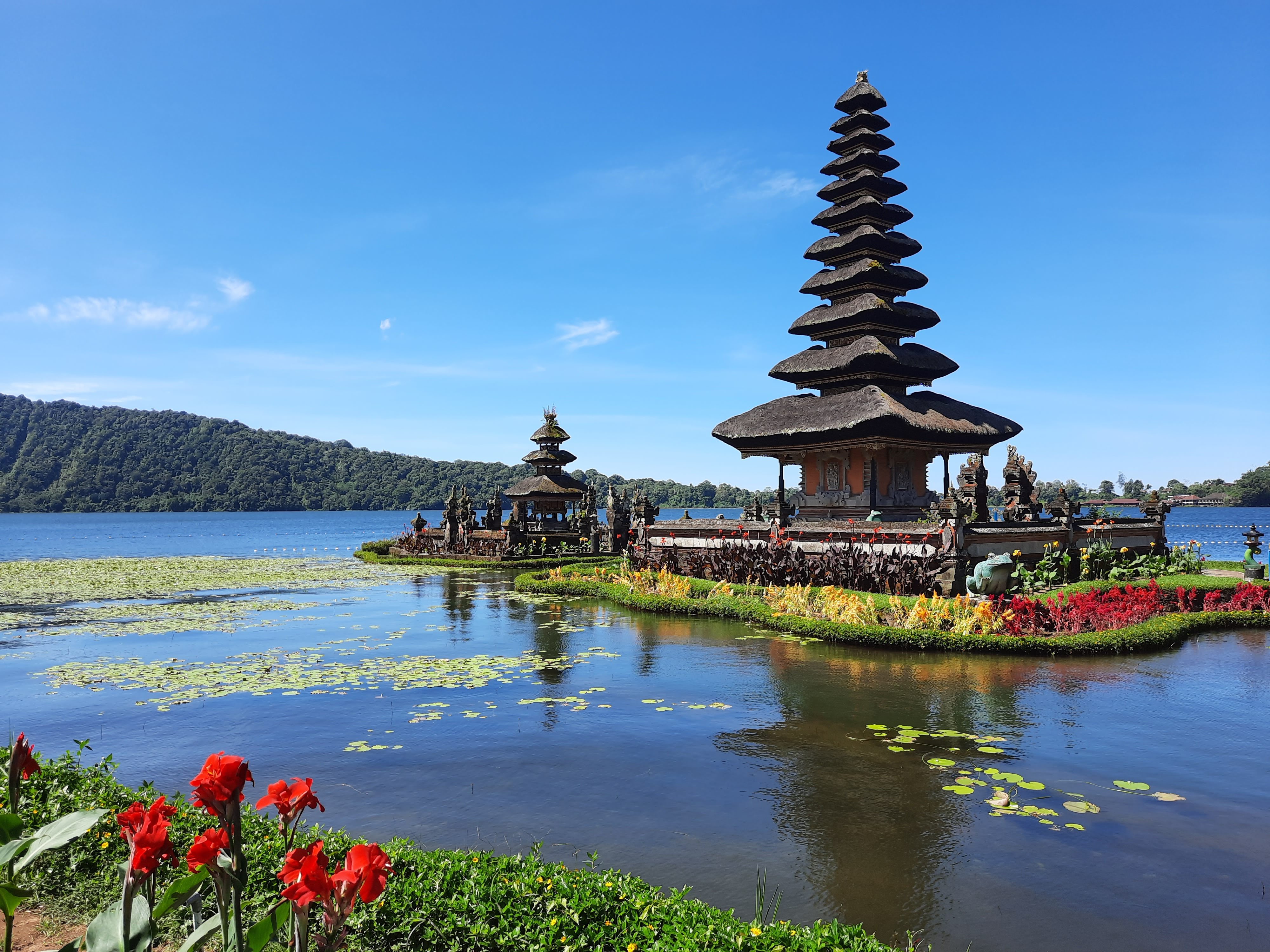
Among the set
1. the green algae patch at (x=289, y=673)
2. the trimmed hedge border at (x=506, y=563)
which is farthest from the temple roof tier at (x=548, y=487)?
the green algae patch at (x=289, y=673)

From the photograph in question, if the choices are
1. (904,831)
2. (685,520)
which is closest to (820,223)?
(685,520)

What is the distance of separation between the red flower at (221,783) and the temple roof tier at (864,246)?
33832mm

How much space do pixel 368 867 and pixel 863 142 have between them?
38037 mm

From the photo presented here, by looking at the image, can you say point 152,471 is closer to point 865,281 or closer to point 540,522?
point 540,522

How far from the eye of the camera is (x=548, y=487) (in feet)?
146

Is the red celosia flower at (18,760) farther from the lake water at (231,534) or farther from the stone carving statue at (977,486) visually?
the lake water at (231,534)

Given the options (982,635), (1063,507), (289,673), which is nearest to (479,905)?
(289,673)

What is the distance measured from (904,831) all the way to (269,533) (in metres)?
110

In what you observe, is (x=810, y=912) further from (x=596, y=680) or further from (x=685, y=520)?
(x=685, y=520)

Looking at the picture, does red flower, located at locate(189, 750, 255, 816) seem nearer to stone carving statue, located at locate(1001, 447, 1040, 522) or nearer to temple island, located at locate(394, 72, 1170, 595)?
temple island, located at locate(394, 72, 1170, 595)

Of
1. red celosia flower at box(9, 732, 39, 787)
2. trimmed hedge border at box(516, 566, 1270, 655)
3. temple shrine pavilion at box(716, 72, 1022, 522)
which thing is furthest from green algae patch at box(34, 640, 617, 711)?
temple shrine pavilion at box(716, 72, 1022, 522)

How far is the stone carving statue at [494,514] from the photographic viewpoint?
44812 mm

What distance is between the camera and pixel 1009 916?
492cm

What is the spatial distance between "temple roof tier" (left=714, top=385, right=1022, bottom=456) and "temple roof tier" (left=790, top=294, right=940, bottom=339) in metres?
2.81
